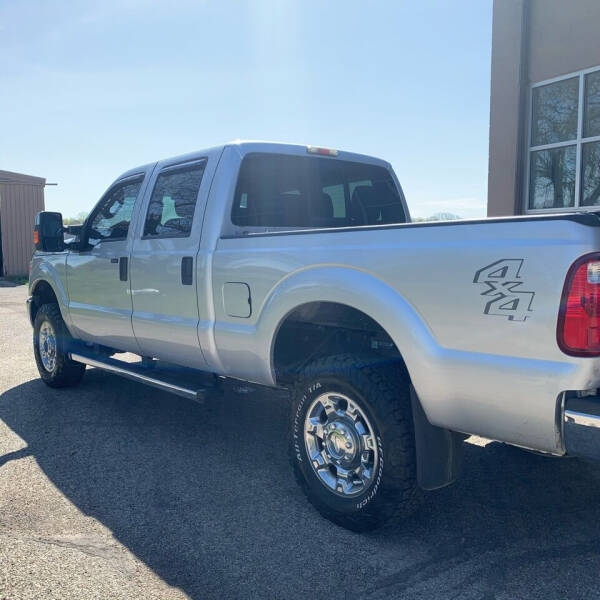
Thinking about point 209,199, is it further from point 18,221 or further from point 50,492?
point 18,221

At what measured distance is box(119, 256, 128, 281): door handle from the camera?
202 inches

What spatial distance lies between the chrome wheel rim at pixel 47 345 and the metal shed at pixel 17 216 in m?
15.9

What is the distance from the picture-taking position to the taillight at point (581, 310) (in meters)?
2.45

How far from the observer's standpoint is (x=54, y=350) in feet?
21.0

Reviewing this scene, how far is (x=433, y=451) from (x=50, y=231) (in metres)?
4.21

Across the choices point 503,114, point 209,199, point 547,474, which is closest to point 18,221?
point 503,114

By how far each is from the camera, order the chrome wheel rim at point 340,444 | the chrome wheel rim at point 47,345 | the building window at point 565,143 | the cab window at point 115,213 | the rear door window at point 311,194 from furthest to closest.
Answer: the building window at point 565,143 → the chrome wheel rim at point 47,345 → the cab window at point 115,213 → the rear door window at point 311,194 → the chrome wheel rim at point 340,444

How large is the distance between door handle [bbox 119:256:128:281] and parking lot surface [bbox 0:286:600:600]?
1.20 metres

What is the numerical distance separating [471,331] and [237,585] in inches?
59.5

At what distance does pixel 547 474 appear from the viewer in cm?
417

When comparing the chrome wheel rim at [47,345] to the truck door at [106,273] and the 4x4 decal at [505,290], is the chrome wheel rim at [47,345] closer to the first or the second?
Result: the truck door at [106,273]

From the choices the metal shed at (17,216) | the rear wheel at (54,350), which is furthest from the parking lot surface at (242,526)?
the metal shed at (17,216)

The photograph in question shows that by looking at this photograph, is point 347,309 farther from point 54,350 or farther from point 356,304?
point 54,350

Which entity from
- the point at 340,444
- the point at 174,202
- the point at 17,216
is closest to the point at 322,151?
the point at 174,202
